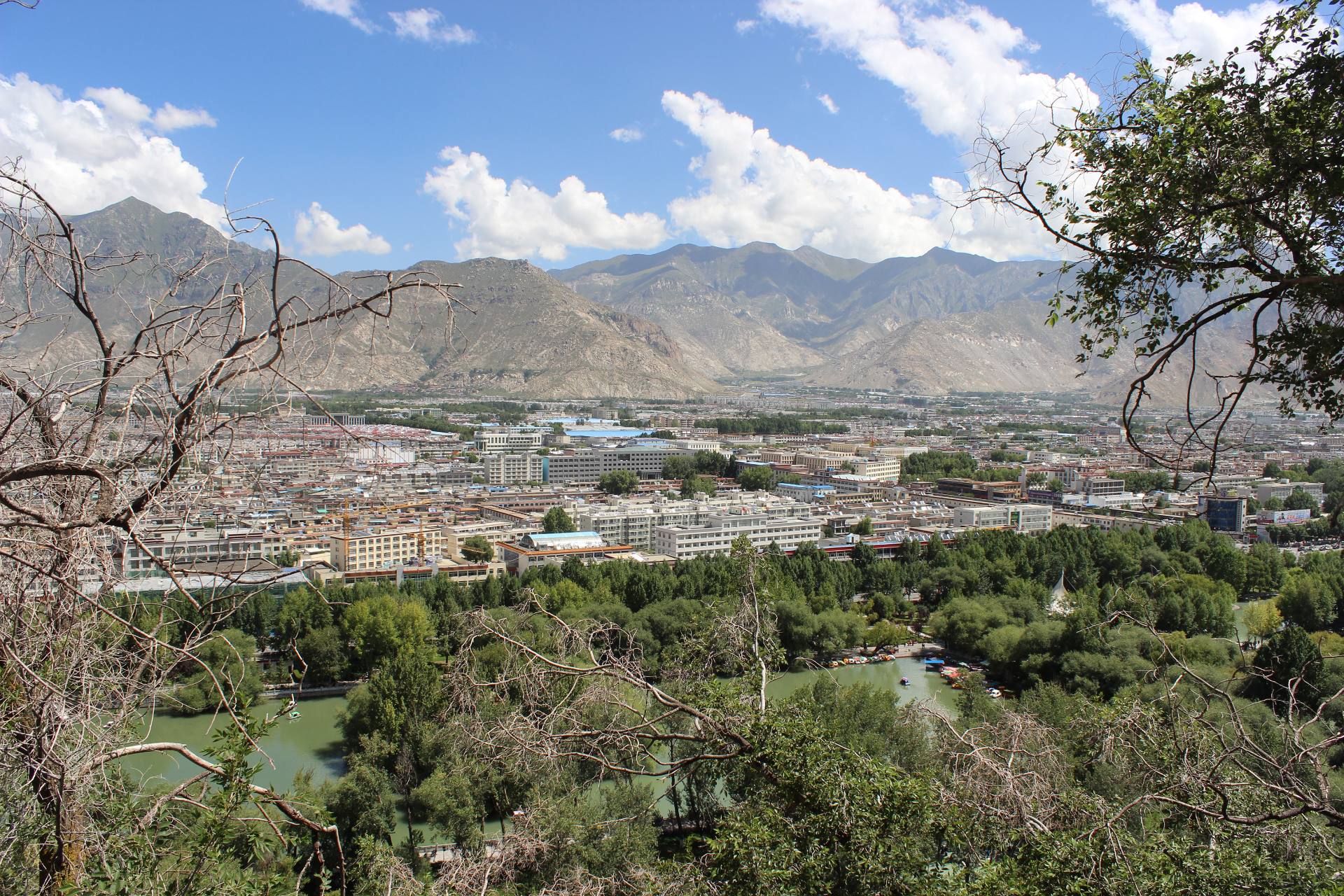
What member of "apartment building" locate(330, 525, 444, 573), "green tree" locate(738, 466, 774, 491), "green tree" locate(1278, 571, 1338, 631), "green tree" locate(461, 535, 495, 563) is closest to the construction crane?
"apartment building" locate(330, 525, 444, 573)

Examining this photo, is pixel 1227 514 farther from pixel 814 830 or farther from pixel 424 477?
pixel 814 830

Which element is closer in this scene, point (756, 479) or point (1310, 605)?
point (1310, 605)

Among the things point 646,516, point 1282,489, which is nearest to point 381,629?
point 646,516

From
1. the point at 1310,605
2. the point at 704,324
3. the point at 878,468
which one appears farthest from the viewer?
the point at 704,324

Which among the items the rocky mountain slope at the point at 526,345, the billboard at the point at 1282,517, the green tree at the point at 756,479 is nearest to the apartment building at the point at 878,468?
the green tree at the point at 756,479

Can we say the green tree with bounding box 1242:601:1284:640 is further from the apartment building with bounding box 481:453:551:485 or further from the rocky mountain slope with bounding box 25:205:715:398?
the rocky mountain slope with bounding box 25:205:715:398

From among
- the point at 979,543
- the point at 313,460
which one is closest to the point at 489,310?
the point at 313,460

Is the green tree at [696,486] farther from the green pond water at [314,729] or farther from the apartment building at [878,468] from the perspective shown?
the green pond water at [314,729]
